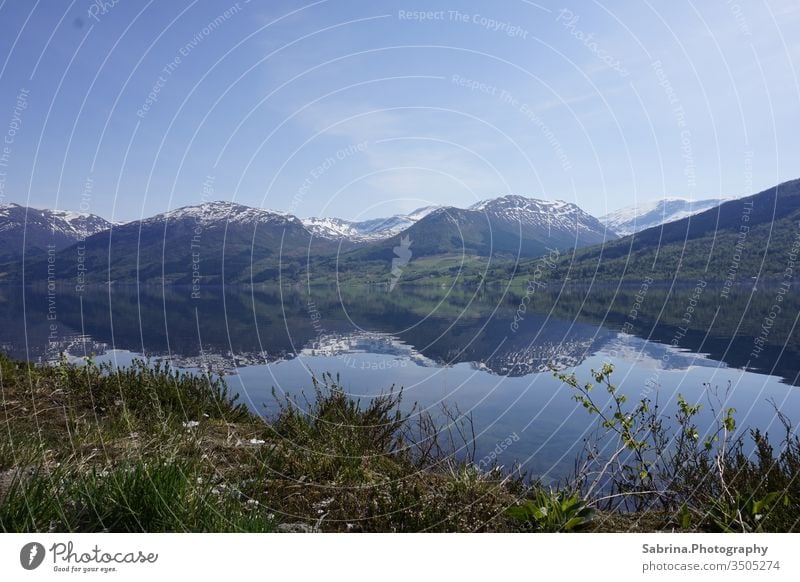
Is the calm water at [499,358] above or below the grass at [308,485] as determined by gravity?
below

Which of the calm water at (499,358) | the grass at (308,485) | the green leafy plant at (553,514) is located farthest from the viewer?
the calm water at (499,358)

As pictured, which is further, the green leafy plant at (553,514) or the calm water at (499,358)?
the calm water at (499,358)

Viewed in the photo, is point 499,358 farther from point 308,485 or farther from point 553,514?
point 553,514

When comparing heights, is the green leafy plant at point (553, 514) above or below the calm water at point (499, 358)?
above

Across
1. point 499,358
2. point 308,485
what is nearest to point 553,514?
point 308,485

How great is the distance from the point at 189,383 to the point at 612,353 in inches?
1287

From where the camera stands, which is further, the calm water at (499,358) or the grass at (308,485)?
the calm water at (499,358)

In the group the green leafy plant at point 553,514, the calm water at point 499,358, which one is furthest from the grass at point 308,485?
the calm water at point 499,358

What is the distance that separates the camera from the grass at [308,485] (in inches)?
157

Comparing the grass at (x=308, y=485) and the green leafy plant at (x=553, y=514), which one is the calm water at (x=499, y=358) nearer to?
the grass at (x=308, y=485)

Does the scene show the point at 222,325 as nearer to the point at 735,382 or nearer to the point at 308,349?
the point at 308,349

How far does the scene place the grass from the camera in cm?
398

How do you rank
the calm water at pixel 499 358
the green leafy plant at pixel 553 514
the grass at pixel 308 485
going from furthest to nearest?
the calm water at pixel 499 358 → the green leafy plant at pixel 553 514 → the grass at pixel 308 485

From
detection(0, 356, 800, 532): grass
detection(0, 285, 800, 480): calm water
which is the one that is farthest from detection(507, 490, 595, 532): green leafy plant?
detection(0, 285, 800, 480): calm water
